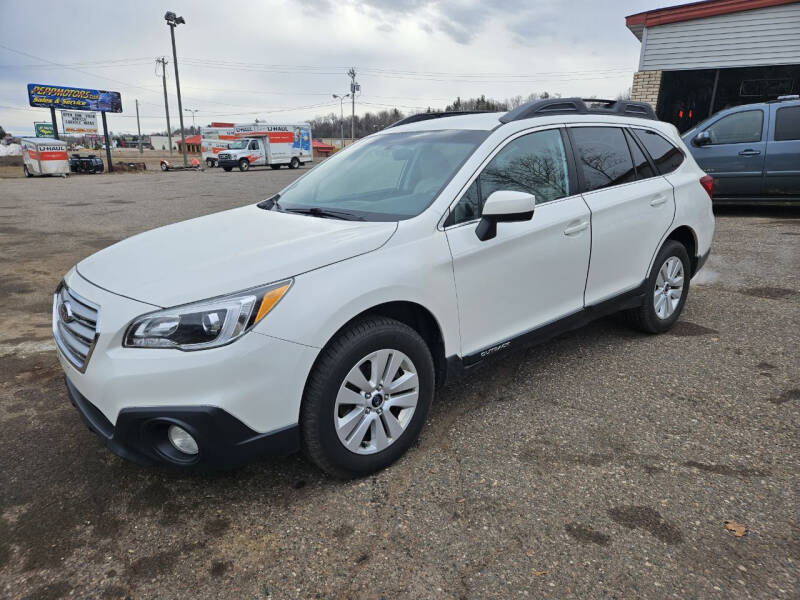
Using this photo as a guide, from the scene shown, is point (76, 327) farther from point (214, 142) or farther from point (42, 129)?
point (42, 129)

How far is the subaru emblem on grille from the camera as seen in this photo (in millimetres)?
2531

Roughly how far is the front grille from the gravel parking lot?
65cm

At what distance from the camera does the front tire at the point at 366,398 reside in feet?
7.79

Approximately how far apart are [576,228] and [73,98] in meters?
42.6

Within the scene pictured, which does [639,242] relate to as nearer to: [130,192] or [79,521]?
[79,521]

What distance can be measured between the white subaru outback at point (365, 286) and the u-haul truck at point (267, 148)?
3767 cm

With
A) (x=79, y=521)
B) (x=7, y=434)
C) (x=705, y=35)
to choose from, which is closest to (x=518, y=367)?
(x=79, y=521)

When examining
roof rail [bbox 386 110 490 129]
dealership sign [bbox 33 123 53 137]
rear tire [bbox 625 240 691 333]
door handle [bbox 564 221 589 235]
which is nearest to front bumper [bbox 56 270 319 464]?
door handle [bbox 564 221 589 235]

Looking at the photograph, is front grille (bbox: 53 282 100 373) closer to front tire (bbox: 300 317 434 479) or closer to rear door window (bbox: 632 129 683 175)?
front tire (bbox: 300 317 434 479)

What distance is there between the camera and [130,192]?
18.5 meters

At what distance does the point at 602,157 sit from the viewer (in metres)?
3.79

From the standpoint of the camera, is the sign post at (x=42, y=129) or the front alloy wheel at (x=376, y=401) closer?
the front alloy wheel at (x=376, y=401)

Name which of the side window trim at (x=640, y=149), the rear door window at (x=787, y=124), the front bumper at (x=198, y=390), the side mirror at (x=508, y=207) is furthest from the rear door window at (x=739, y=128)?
the front bumper at (x=198, y=390)

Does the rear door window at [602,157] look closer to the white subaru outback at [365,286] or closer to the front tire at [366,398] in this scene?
the white subaru outback at [365,286]
